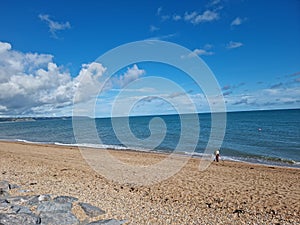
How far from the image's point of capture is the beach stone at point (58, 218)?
18.5ft

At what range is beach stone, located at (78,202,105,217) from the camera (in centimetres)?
627

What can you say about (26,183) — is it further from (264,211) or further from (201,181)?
(264,211)

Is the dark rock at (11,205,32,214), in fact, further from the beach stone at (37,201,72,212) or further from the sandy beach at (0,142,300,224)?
the sandy beach at (0,142,300,224)

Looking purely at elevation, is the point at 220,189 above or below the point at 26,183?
below

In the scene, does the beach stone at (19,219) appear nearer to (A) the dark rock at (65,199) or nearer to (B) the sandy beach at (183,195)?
(A) the dark rock at (65,199)

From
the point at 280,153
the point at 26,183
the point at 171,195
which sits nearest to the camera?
the point at 171,195

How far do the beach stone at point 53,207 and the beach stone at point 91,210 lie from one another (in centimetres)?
34

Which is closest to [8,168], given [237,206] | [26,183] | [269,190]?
[26,183]

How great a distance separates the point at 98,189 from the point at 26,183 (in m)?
2.67

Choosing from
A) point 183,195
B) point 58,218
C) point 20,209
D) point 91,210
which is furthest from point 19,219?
point 183,195

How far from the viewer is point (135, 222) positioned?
592cm

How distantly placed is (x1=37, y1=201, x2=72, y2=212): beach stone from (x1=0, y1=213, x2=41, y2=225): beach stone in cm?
68

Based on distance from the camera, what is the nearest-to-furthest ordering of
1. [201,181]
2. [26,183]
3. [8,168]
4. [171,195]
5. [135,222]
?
[135,222] < [171,195] < [26,183] < [201,181] < [8,168]

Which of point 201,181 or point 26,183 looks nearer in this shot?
point 26,183
